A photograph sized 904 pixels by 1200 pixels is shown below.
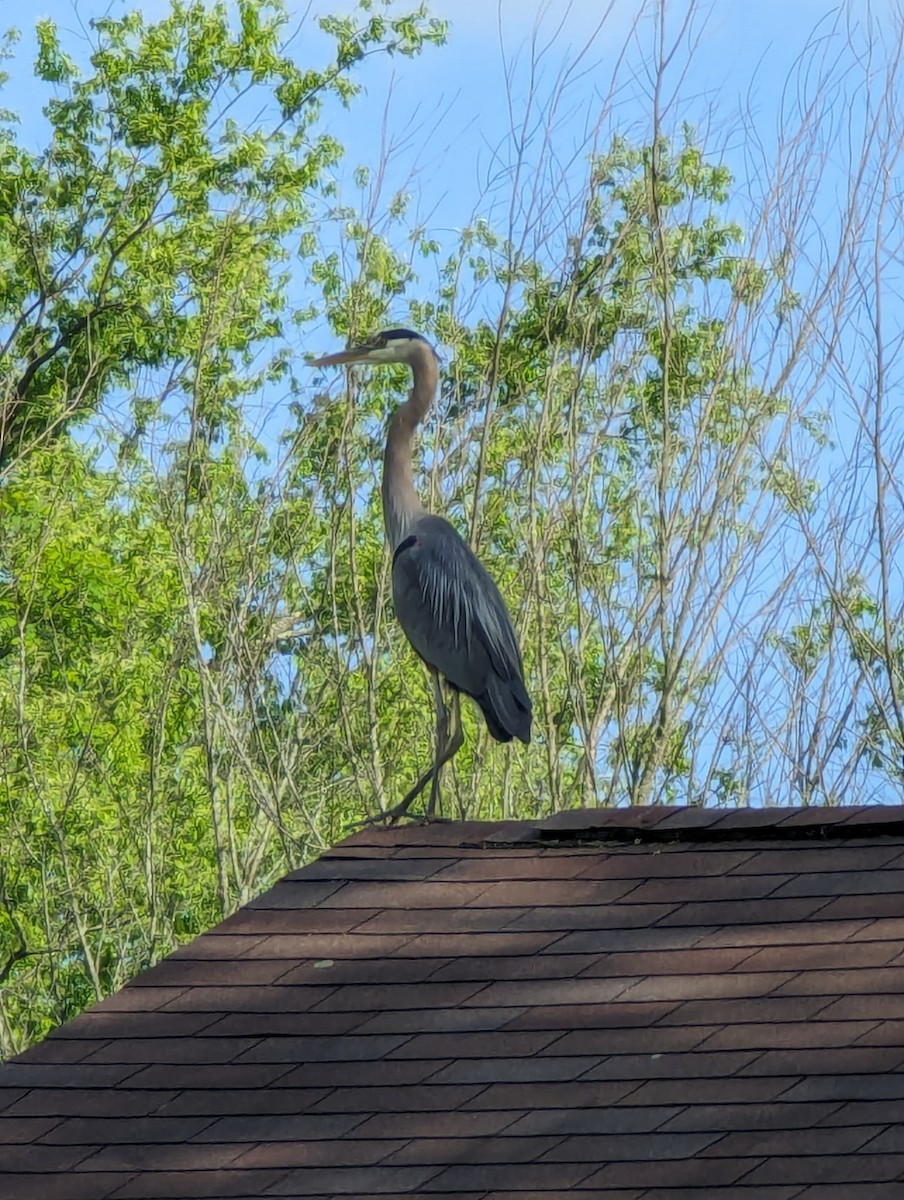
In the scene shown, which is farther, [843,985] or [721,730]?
[721,730]

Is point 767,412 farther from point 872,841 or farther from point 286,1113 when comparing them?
point 286,1113

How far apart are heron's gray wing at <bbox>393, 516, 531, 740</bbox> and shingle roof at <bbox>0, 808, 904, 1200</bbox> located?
184 centimetres

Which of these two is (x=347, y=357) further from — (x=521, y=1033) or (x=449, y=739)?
(x=521, y=1033)

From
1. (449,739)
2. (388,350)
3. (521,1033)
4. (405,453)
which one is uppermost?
(388,350)

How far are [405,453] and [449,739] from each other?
142cm

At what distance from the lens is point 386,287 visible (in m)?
16.9

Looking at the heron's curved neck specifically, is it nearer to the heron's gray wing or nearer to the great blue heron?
the great blue heron

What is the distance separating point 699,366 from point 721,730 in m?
4.11

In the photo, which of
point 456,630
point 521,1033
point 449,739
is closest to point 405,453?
point 456,630

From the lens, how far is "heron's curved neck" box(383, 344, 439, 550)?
8.76 meters

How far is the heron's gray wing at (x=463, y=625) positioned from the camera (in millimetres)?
8008

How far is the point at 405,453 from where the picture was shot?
890cm

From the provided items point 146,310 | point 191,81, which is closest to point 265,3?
point 191,81

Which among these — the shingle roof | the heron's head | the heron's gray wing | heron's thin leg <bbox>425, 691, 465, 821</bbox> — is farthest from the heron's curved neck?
the shingle roof
